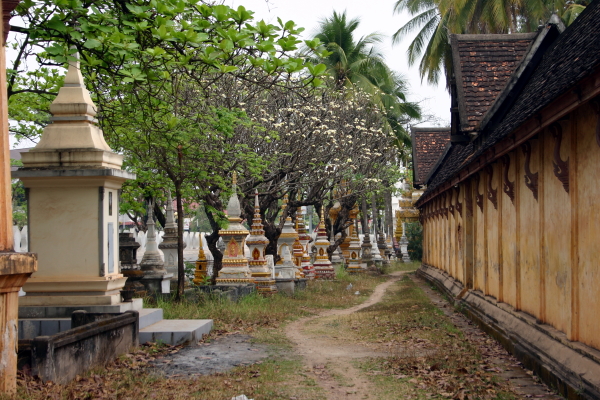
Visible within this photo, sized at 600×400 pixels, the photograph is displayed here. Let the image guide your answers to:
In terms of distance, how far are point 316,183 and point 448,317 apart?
34.2ft

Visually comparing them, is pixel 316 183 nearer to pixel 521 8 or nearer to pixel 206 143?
pixel 206 143

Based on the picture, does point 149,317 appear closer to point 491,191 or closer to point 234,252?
point 234,252

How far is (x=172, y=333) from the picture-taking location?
9398mm

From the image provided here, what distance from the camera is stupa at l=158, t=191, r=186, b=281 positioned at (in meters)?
18.5

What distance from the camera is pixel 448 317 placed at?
535 inches

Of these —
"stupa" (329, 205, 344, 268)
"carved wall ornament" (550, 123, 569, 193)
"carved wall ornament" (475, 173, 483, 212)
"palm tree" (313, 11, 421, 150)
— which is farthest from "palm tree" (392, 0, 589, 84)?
"carved wall ornament" (550, 123, 569, 193)

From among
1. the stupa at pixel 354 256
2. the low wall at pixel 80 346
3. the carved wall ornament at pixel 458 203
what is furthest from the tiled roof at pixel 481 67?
the stupa at pixel 354 256

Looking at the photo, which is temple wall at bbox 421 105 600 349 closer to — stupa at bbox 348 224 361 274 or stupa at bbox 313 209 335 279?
stupa at bbox 313 209 335 279

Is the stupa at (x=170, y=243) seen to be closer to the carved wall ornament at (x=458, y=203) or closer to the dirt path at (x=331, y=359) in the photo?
the dirt path at (x=331, y=359)

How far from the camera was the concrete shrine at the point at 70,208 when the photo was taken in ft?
29.0

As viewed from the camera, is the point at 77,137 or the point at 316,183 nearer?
the point at 77,137

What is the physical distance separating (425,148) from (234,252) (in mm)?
18049

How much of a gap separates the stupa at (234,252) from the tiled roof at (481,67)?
5.58 meters

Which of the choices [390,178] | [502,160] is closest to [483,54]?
[502,160]
